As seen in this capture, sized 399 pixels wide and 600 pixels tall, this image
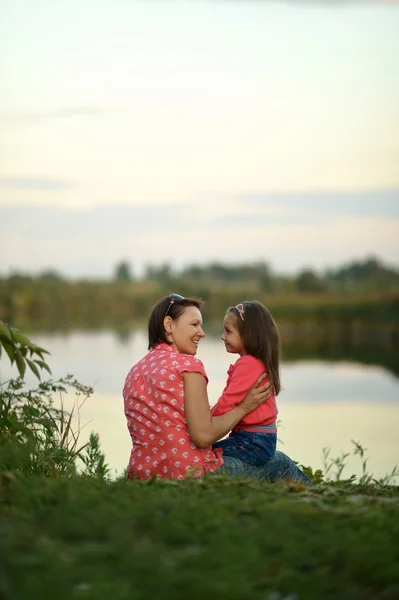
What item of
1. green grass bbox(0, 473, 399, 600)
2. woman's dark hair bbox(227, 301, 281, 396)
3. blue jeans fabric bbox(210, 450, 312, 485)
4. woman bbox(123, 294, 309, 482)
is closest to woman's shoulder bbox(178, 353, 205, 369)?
woman bbox(123, 294, 309, 482)

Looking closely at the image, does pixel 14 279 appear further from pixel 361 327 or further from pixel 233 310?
pixel 233 310

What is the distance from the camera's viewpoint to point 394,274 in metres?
47.6

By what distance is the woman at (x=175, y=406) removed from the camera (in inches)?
200

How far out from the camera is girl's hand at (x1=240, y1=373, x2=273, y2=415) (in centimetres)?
541

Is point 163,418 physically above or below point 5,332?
below

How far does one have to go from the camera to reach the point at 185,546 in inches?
121

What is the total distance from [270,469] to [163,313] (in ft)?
3.84

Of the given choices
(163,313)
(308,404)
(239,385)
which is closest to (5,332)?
(163,313)

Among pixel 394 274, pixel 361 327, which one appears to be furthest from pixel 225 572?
pixel 394 274

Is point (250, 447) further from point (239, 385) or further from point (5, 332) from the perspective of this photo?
point (5, 332)

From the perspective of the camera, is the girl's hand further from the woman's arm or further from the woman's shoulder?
the woman's shoulder

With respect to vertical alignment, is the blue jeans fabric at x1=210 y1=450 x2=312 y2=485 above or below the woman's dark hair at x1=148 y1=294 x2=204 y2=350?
below

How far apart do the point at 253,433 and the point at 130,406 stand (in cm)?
80

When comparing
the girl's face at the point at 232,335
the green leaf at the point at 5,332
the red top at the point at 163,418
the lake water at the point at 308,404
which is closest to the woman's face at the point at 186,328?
the red top at the point at 163,418
